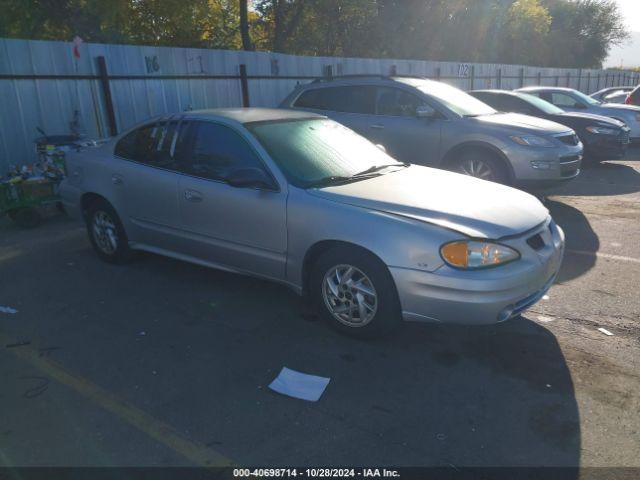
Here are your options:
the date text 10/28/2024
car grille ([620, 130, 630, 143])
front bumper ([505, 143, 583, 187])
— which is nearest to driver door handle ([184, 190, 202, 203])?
the date text 10/28/2024

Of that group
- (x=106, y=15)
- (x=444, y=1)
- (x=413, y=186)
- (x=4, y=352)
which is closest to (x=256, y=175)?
Answer: (x=413, y=186)

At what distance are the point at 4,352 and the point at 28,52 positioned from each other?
6.38 metres

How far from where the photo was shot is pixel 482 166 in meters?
7.79

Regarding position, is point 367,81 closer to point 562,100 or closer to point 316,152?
point 316,152

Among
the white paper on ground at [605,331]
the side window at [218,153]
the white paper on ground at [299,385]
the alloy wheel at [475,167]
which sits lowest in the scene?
the white paper on ground at [605,331]

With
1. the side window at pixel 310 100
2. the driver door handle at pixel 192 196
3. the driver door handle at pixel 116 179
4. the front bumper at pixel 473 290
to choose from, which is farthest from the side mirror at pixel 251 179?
the side window at pixel 310 100

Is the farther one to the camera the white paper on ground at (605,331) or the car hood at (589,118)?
the car hood at (589,118)

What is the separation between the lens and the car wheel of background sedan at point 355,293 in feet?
12.1

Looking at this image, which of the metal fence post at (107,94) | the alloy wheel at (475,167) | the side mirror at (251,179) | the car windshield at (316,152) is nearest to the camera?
the side mirror at (251,179)

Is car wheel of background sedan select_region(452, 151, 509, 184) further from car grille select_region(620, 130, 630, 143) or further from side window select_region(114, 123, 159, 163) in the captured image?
car grille select_region(620, 130, 630, 143)

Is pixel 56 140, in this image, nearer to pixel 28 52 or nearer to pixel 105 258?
pixel 28 52

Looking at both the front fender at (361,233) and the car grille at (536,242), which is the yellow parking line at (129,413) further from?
the car grille at (536,242)

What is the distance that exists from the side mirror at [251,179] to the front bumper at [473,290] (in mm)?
1233

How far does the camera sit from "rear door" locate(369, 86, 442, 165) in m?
7.97
